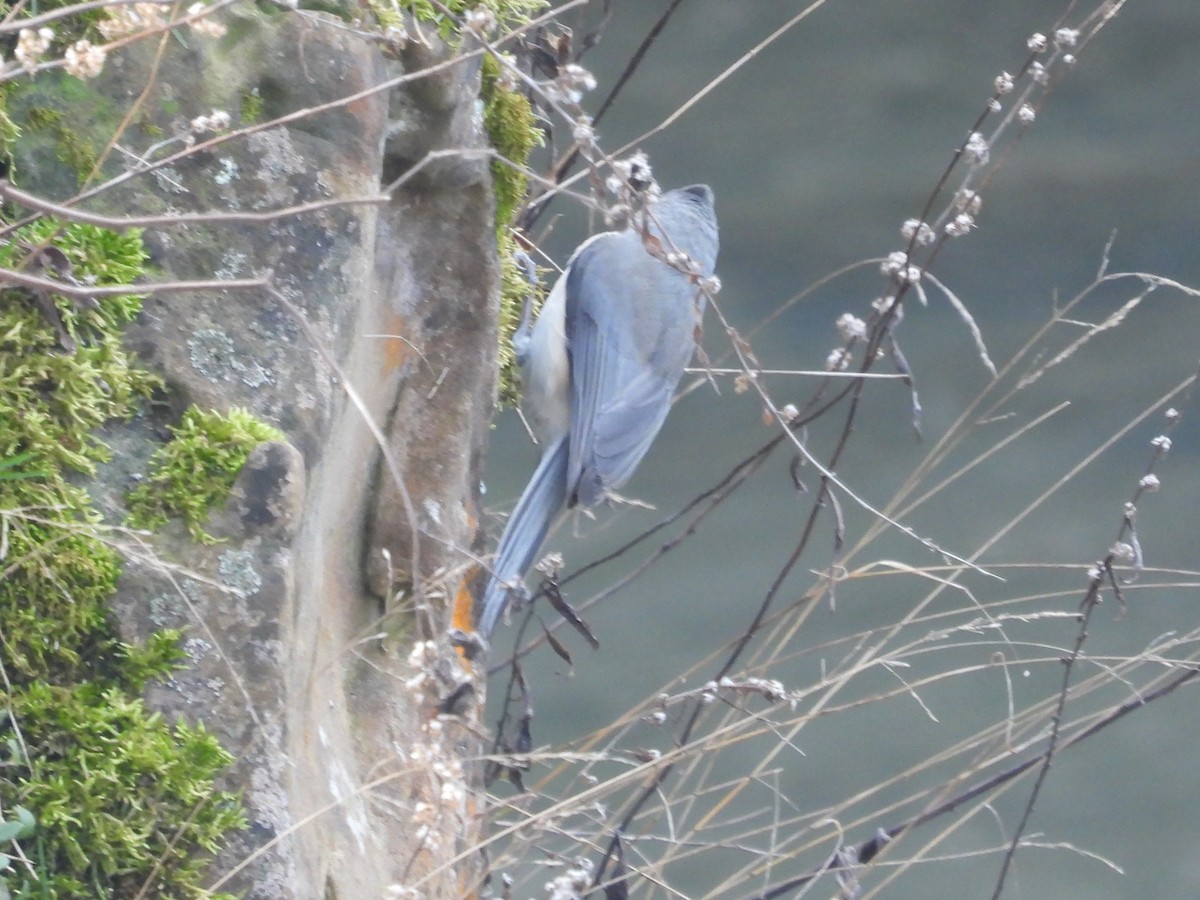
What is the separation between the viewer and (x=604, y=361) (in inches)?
127

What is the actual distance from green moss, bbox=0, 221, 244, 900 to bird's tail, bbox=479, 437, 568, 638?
0.88 metres

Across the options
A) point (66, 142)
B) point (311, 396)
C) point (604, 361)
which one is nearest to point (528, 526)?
point (604, 361)

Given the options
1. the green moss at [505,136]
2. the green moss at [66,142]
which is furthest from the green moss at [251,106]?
the green moss at [505,136]

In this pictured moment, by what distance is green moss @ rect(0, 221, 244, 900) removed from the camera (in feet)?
5.08

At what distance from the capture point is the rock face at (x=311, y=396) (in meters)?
1.68

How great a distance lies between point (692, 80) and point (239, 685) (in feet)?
9.15

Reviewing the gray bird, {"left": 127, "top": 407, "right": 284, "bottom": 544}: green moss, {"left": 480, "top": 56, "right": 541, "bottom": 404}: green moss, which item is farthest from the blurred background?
{"left": 127, "top": 407, "right": 284, "bottom": 544}: green moss

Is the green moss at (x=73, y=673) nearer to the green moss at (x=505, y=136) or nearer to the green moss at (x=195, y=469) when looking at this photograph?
the green moss at (x=195, y=469)

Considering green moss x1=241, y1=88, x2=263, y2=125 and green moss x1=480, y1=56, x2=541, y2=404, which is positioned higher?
green moss x1=241, y1=88, x2=263, y2=125

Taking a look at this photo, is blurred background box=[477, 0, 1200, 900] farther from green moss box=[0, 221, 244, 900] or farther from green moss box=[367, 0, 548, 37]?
green moss box=[0, 221, 244, 900]

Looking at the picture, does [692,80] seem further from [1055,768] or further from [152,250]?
[152,250]

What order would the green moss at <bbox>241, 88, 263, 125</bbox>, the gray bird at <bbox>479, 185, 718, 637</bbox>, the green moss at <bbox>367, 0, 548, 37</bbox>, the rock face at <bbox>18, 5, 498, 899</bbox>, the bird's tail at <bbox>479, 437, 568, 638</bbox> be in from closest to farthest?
the rock face at <bbox>18, 5, 498, 899</bbox> → the green moss at <bbox>241, 88, 263, 125</bbox> → the green moss at <bbox>367, 0, 548, 37</bbox> → the bird's tail at <bbox>479, 437, 568, 638</bbox> → the gray bird at <bbox>479, 185, 718, 637</bbox>

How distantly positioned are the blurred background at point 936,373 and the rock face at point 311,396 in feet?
5.60

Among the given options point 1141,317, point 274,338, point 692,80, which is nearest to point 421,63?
point 274,338
